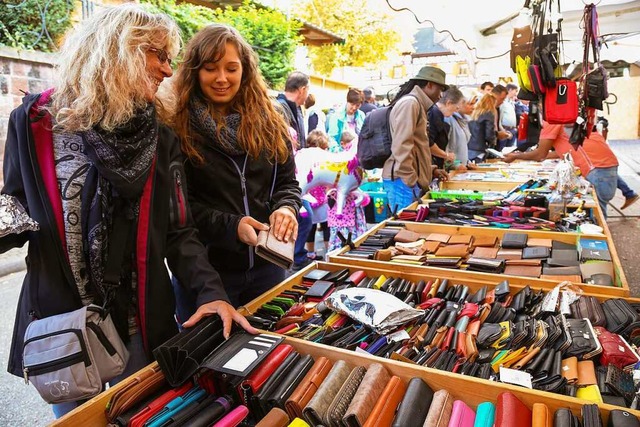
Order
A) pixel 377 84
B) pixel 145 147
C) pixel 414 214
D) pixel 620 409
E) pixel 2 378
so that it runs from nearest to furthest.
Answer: pixel 620 409 → pixel 145 147 → pixel 2 378 → pixel 414 214 → pixel 377 84

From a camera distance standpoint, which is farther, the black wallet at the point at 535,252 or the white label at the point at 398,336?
the black wallet at the point at 535,252

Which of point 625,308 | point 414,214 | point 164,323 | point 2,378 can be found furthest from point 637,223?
point 2,378

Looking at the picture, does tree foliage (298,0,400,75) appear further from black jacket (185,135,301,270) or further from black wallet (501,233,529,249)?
black jacket (185,135,301,270)

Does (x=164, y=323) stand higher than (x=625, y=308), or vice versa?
(x=164, y=323)

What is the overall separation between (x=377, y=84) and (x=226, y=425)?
25.3 metres

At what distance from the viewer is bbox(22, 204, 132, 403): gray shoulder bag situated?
3.92 feet

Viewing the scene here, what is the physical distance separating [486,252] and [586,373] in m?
1.26

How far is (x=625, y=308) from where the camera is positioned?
5.80ft

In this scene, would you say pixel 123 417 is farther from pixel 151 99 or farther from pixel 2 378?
pixel 2 378

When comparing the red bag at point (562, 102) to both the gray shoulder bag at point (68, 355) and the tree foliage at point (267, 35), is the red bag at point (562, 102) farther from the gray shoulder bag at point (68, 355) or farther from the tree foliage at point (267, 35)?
the tree foliage at point (267, 35)

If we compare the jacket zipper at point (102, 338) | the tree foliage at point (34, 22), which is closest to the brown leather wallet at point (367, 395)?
the jacket zipper at point (102, 338)

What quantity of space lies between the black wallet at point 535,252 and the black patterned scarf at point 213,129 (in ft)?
5.61

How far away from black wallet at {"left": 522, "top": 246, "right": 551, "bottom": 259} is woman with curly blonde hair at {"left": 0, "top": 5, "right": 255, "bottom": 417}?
1812mm

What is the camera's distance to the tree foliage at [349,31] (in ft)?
58.2
